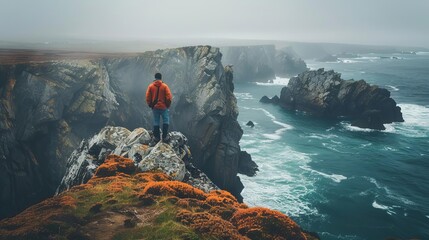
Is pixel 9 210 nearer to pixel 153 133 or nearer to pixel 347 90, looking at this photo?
pixel 153 133

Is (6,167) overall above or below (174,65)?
below

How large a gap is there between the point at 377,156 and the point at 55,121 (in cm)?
6303

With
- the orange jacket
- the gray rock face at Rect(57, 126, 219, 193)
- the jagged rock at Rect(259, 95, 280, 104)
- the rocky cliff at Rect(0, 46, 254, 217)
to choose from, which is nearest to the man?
the orange jacket

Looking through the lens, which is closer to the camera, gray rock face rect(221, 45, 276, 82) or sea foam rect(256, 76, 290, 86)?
sea foam rect(256, 76, 290, 86)

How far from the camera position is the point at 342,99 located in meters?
96.6

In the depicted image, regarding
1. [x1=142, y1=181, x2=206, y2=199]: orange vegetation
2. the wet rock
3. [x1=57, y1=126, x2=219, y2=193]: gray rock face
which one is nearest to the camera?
[x1=142, y1=181, x2=206, y2=199]: orange vegetation

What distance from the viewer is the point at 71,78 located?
4731 centimetres

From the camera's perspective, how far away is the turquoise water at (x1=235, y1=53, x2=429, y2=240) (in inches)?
1657

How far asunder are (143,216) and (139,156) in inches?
339

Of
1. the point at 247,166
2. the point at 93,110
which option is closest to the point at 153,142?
the point at 93,110

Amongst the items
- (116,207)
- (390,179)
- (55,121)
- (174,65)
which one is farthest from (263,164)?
(116,207)

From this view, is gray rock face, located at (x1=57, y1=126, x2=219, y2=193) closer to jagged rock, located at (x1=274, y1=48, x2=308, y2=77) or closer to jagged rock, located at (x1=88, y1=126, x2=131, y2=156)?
jagged rock, located at (x1=88, y1=126, x2=131, y2=156)

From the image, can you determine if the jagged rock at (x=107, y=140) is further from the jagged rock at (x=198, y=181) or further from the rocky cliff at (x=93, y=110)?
the rocky cliff at (x=93, y=110)

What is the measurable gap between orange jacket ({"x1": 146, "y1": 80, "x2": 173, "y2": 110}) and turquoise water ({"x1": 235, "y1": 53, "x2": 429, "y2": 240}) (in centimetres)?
2919
